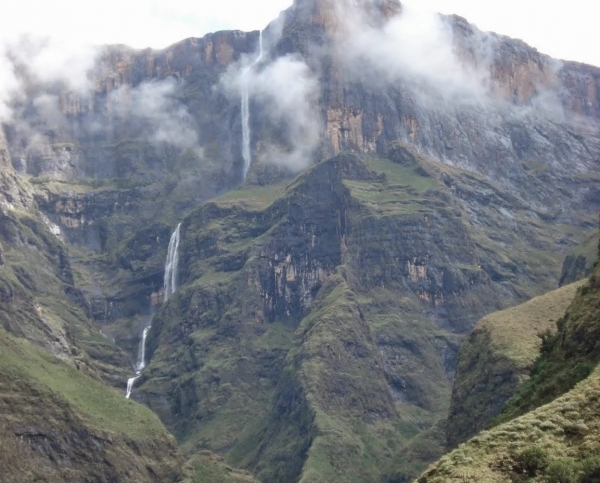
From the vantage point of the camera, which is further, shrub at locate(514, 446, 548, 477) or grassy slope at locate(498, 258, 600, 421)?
grassy slope at locate(498, 258, 600, 421)

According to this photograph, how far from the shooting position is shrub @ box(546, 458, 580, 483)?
186ft

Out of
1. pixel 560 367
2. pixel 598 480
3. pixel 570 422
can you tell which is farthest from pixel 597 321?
pixel 598 480

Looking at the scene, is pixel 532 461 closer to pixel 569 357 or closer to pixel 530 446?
pixel 530 446

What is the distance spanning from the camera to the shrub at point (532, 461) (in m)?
59.5

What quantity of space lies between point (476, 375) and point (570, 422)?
116m

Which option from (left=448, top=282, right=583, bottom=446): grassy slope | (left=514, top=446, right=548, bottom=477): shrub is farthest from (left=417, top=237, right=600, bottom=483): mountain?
(left=448, top=282, right=583, bottom=446): grassy slope

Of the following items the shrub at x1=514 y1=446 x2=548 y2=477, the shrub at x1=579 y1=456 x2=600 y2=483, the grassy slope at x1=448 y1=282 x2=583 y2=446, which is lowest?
the grassy slope at x1=448 y1=282 x2=583 y2=446

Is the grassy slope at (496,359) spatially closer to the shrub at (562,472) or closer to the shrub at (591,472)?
the shrub at (562,472)

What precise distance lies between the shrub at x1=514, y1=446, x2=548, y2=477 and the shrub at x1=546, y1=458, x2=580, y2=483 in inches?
63.4

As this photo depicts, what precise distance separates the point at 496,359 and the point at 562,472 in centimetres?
11679

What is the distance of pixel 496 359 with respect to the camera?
6786 inches

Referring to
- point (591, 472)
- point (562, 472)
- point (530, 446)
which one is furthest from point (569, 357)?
point (562, 472)

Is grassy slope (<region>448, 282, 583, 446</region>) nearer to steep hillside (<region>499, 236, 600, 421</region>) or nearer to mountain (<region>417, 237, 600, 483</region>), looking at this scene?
steep hillside (<region>499, 236, 600, 421</region>)

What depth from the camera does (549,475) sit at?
56.9 meters
